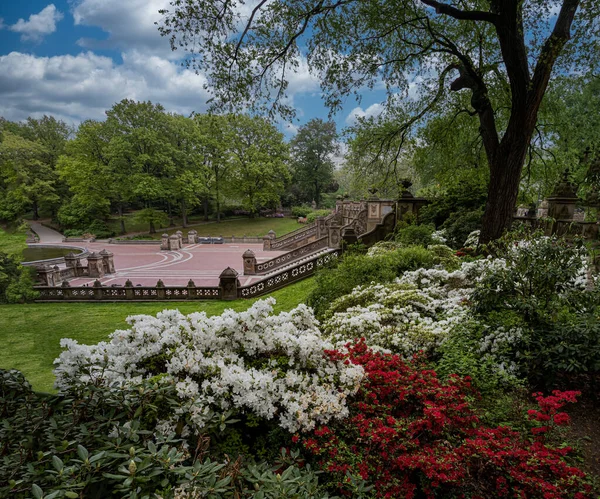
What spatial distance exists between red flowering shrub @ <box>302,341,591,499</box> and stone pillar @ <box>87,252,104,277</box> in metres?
19.8

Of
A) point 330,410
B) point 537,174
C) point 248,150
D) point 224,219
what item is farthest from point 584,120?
point 224,219

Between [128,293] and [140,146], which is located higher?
[140,146]

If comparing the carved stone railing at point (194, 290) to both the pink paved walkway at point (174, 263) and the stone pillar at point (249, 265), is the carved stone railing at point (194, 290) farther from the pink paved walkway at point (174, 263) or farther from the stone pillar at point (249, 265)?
the stone pillar at point (249, 265)

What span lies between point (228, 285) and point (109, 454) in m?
10.7

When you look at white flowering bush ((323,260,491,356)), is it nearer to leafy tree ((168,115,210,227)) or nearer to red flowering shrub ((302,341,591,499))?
red flowering shrub ((302,341,591,499))

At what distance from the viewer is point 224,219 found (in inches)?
1777

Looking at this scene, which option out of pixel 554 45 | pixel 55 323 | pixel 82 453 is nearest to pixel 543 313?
pixel 82 453

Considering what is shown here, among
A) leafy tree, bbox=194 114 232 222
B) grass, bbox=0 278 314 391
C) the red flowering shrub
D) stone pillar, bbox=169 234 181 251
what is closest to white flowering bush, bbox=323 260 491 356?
the red flowering shrub

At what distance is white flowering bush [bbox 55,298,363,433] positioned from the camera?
263 cm

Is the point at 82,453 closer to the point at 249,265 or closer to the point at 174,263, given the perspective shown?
the point at 249,265

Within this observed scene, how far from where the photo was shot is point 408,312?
534cm

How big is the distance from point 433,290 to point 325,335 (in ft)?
8.49

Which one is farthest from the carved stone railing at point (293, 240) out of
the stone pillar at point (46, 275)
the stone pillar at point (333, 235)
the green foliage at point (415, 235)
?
the green foliage at point (415, 235)

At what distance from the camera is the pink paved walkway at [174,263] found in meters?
17.0
